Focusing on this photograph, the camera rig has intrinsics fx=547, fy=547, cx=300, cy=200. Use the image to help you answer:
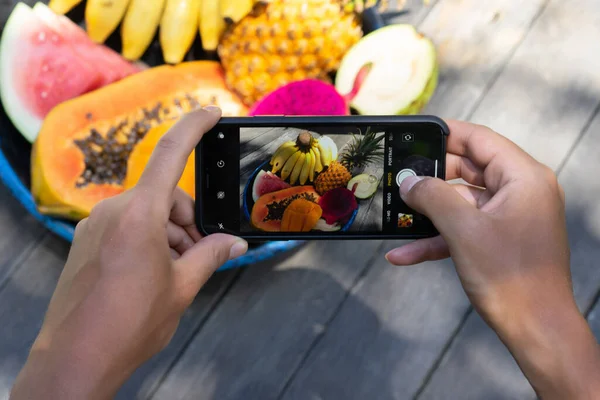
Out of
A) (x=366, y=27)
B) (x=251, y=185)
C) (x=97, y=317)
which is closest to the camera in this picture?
(x=97, y=317)

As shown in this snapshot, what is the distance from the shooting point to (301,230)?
65 centimetres

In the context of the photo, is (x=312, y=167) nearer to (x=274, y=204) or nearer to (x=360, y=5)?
(x=274, y=204)

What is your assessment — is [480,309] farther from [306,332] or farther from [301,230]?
[306,332]

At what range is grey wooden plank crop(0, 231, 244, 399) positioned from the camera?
0.88m

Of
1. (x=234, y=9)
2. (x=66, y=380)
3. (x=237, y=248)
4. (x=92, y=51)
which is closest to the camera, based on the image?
(x=66, y=380)

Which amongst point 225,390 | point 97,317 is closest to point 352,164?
point 97,317

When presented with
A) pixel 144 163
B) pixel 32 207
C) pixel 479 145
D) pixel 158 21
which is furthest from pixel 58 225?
pixel 479 145

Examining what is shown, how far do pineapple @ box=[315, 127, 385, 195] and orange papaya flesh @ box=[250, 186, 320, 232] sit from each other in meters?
0.01

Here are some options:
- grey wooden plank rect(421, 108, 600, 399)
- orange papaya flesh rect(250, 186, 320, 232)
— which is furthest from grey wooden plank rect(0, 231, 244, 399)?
grey wooden plank rect(421, 108, 600, 399)

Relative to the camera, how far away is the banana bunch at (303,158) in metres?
0.64

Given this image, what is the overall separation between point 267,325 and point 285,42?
0.45m

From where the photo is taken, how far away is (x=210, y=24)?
0.86 metres

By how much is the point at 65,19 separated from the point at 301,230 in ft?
1.83

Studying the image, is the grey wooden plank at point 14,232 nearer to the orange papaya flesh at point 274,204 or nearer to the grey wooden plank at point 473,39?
the orange papaya flesh at point 274,204
